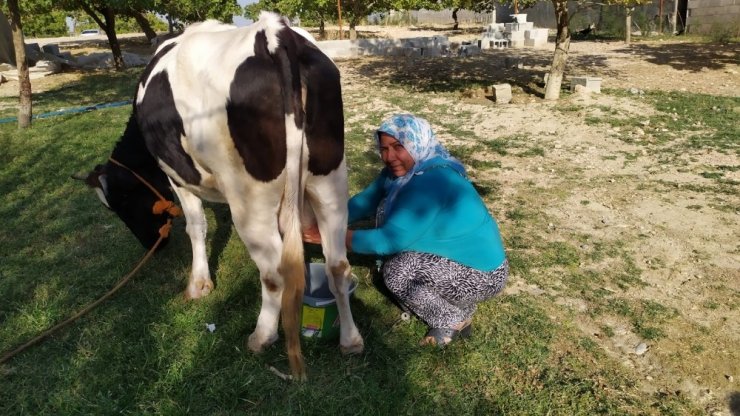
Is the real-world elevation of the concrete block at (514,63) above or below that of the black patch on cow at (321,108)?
above

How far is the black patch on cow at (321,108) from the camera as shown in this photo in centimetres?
233

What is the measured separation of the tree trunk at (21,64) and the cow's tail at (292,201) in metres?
7.30

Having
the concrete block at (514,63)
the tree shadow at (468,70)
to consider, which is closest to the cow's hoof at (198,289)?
the tree shadow at (468,70)

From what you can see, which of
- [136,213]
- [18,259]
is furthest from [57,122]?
[136,213]

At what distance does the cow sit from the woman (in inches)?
12.3

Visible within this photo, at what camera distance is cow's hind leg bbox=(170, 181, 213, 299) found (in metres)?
3.46

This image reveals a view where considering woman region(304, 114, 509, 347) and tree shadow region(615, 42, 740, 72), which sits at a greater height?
tree shadow region(615, 42, 740, 72)

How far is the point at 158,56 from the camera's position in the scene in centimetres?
304

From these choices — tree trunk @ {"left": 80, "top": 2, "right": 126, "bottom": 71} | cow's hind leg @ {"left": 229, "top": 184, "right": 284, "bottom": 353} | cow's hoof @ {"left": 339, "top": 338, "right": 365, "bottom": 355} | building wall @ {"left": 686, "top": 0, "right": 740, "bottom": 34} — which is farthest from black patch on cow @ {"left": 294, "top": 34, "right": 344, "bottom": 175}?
building wall @ {"left": 686, "top": 0, "right": 740, "bottom": 34}

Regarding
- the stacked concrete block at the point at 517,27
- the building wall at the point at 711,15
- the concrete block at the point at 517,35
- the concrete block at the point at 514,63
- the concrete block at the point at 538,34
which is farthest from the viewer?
the stacked concrete block at the point at 517,27

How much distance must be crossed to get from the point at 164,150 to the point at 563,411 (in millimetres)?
2475

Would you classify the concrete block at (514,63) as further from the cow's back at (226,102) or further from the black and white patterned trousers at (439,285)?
the cow's back at (226,102)

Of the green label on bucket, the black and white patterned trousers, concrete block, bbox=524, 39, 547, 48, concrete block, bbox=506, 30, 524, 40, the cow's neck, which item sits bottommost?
the green label on bucket

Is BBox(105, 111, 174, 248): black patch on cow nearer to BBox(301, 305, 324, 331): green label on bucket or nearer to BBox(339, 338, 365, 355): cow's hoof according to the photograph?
BBox(301, 305, 324, 331): green label on bucket
